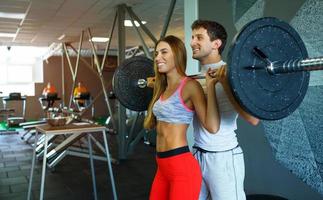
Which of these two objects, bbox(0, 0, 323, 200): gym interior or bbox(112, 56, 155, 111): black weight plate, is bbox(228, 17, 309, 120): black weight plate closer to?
bbox(0, 0, 323, 200): gym interior

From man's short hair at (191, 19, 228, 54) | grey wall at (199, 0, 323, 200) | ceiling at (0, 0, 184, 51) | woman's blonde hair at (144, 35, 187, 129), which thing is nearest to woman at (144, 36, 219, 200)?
woman's blonde hair at (144, 35, 187, 129)

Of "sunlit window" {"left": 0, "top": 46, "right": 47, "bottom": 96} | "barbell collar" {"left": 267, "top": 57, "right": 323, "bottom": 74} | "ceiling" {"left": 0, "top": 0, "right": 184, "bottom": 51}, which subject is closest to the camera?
"barbell collar" {"left": 267, "top": 57, "right": 323, "bottom": 74}

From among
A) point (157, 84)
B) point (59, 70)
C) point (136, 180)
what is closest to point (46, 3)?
point (136, 180)

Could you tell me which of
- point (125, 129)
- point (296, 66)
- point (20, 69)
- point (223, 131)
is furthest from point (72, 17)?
point (20, 69)

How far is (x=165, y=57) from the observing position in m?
1.54

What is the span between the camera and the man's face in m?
1.49

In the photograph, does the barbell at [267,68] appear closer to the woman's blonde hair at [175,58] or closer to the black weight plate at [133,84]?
the woman's blonde hair at [175,58]

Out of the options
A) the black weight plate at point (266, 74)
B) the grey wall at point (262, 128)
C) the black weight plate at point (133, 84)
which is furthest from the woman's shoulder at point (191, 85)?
the grey wall at point (262, 128)

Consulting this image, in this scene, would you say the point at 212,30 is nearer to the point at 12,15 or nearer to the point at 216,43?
the point at 216,43

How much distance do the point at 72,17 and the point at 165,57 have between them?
4.66 metres

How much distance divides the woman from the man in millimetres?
74

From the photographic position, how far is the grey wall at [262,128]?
2.07 meters

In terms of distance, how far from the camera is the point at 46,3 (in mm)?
4656

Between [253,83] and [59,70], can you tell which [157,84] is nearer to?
A: [253,83]
